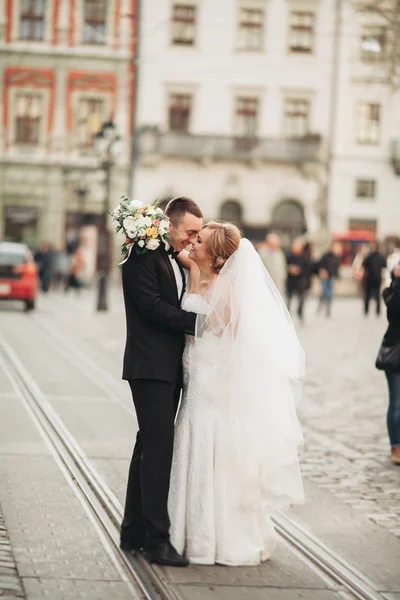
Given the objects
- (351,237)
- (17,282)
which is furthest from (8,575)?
(351,237)

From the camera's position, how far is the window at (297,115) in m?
47.5

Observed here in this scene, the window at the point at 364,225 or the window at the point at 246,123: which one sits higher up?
the window at the point at 246,123

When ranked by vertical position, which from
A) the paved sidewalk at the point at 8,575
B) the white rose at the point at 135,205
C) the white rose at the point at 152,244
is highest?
the white rose at the point at 135,205

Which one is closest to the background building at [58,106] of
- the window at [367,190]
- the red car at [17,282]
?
the window at [367,190]

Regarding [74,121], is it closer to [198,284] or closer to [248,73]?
[248,73]

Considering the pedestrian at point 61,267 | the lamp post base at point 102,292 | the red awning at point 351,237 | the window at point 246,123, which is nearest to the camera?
the lamp post base at point 102,292

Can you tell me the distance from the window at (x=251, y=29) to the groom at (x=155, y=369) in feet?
139

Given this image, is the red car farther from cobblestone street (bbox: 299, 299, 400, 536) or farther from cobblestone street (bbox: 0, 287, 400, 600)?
cobblestone street (bbox: 0, 287, 400, 600)

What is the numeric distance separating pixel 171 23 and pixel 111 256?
924 cm

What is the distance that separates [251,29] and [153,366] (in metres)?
42.9

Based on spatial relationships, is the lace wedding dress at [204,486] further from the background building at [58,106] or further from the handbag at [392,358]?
the background building at [58,106]

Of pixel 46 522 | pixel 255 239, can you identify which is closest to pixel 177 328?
pixel 46 522

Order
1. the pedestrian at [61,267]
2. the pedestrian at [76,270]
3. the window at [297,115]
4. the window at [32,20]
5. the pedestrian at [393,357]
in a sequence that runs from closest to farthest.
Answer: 1. the pedestrian at [393,357]
2. the pedestrian at [76,270]
3. the pedestrian at [61,267]
4. the window at [32,20]
5. the window at [297,115]

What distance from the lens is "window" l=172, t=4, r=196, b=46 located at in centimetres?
4647
